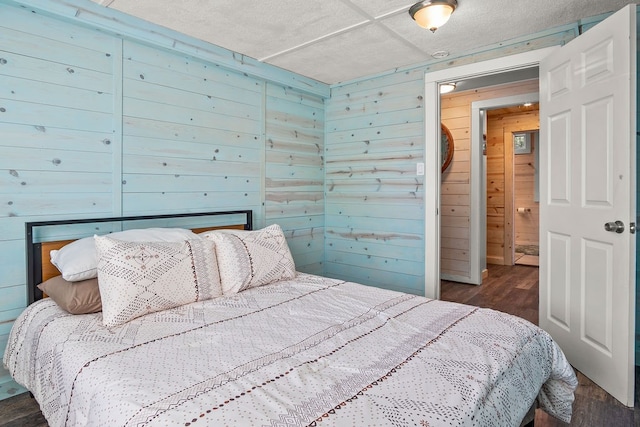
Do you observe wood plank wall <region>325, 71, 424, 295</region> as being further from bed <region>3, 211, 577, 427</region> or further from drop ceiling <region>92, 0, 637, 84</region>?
bed <region>3, 211, 577, 427</region>

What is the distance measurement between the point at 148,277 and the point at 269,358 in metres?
0.84

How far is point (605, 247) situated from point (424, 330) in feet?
4.25

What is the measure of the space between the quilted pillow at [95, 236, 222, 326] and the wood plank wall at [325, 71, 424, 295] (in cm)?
189

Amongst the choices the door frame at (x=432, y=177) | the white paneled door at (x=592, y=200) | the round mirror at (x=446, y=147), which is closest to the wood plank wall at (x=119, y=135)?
the door frame at (x=432, y=177)

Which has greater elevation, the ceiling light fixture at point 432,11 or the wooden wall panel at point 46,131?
the ceiling light fixture at point 432,11

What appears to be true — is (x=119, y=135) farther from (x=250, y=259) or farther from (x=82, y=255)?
(x=250, y=259)

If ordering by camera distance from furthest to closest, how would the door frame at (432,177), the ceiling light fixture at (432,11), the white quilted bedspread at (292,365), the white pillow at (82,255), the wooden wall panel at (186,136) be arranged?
the door frame at (432,177) < the wooden wall panel at (186,136) < the ceiling light fixture at (432,11) < the white pillow at (82,255) < the white quilted bedspread at (292,365)

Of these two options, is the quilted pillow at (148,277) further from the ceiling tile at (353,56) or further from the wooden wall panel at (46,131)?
the ceiling tile at (353,56)

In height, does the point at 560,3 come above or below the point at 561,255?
above

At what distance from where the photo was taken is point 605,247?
7.01ft

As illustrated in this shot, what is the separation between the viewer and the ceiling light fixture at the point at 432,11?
7.07 ft

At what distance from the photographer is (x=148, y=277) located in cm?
187

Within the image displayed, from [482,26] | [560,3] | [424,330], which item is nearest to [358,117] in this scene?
[482,26]

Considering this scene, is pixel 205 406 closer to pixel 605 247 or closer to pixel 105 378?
pixel 105 378
